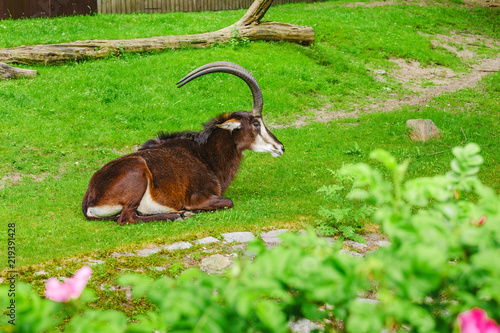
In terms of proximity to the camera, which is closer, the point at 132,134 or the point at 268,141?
the point at 268,141

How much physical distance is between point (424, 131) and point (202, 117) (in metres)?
5.19

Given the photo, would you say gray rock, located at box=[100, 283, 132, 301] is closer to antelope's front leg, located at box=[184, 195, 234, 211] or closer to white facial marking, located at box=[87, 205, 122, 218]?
white facial marking, located at box=[87, 205, 122, 218]

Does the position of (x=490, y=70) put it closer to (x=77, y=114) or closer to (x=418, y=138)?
(x=418, y=138)

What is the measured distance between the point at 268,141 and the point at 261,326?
21.6 feet

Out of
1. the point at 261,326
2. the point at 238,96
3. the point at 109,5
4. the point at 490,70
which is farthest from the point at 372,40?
the point at 261,326

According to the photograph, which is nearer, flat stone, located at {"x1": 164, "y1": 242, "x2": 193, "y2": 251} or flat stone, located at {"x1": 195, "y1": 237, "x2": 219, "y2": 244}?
flat stone, located at {"x1": 164, "y1": 242, "x2": 193, "y2": 251}

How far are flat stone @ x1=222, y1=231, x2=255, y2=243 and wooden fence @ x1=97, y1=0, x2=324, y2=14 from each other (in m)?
19.4

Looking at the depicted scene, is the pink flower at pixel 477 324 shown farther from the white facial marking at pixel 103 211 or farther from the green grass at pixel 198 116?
the white facial marking at pixel 103 211

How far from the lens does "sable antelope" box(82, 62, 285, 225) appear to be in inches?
289

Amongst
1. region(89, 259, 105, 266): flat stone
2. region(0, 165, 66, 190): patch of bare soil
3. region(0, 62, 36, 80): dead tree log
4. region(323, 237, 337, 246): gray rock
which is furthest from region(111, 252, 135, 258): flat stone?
region(0, 62, 36, 80): dead tree log

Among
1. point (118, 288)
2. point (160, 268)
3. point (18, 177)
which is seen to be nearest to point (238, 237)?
point (160, 268)

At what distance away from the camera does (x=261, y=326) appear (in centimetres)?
191

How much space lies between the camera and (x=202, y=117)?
13211 millimetres

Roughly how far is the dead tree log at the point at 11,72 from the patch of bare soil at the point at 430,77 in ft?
21.9
